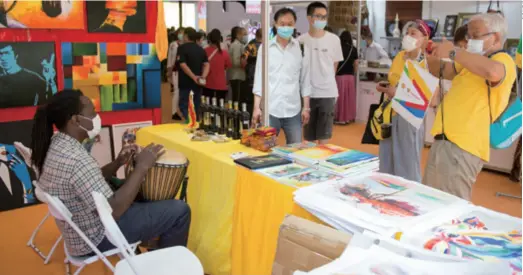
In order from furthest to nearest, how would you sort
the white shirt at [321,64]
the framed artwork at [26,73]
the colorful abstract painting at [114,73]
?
the white shirt at [321,64] < the colorful abstract painting at [114,73] < the framed artwork at [26,73]

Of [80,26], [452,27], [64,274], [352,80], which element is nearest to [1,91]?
[80,26]

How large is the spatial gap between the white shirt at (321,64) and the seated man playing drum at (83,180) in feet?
6.83

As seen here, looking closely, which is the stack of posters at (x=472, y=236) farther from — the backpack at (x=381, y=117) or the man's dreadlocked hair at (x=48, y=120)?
the backpack at (x=381, y=117)

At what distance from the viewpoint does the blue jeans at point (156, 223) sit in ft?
7.69

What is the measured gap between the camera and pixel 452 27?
7172 millimetres

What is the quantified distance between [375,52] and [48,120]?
6.98 meters

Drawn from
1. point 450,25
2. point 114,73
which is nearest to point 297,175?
point 114,73

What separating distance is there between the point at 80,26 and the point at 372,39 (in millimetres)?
5711

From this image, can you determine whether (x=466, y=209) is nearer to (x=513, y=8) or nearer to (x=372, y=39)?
(x=513, y=8)

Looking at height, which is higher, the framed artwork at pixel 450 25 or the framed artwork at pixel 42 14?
the framed artwork at pixel 450 25

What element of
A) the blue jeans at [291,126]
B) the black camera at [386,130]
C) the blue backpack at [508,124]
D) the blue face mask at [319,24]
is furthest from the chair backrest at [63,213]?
the blue face mask at [319,24]

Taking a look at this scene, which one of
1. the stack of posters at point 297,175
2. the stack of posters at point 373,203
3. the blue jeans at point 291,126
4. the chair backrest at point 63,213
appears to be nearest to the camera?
the stack of posters at point 373,203

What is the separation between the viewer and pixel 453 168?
7.93 ft

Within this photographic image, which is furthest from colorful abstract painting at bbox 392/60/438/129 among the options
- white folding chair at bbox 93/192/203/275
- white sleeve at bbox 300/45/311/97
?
white folding chair at bbox 93/192/203/275
